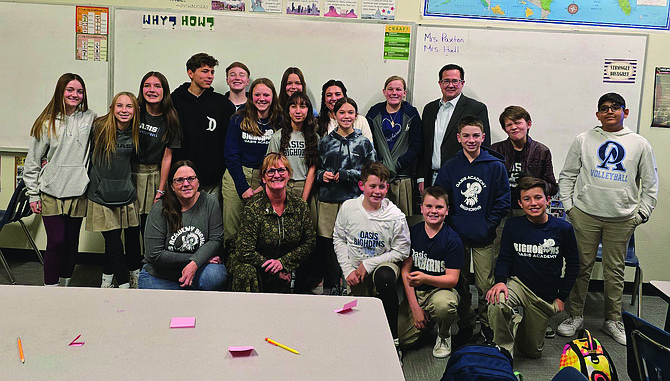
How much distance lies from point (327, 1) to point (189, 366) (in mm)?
3078

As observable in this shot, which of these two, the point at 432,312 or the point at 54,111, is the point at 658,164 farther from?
the point at 54,111

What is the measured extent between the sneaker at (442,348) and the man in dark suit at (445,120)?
111cm

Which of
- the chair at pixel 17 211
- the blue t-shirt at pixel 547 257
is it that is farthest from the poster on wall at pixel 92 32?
the blue t-shirt at pixel 547 257

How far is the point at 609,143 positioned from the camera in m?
3.29

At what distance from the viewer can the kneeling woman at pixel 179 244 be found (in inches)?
112

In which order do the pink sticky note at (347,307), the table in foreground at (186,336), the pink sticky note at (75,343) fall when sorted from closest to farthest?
the table in foreground at (186,336)
the pink sticky note at (75,343)
the pink sticky note at (347,307)

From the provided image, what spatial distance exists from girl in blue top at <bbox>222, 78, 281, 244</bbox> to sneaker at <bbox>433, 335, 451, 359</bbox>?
134 centimetres

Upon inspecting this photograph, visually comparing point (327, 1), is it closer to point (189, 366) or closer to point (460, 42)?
point (460, 42)

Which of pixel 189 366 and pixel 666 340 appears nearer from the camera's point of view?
pixel 189 366

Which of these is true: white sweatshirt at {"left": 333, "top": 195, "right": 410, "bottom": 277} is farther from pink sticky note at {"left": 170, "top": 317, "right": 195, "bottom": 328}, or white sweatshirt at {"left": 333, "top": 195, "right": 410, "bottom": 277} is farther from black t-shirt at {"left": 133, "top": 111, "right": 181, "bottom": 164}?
pink sticky note at {"left": 170, "top": 317, "right": 195, "bottom": 328}

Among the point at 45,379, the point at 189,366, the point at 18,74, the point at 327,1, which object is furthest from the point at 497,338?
the point at 18,74

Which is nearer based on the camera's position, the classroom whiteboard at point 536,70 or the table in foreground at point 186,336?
the table in foreground at point 186,336

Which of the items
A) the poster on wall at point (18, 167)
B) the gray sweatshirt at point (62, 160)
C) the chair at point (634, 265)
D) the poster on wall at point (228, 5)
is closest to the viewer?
the gray sweatshirt at point (62, 160)

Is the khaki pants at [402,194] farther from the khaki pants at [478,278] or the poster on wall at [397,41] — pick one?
the poster on wall at [397,41]
